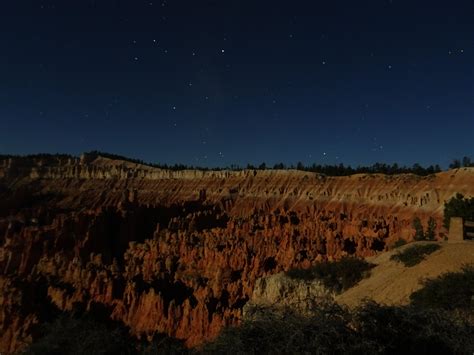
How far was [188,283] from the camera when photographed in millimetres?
38281

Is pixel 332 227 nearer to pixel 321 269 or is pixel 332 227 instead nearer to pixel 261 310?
pixel 321 269

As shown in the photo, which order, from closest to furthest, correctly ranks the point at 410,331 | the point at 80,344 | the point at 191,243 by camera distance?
the point at 410,331 < the point at 80,344 < the point at 191,243

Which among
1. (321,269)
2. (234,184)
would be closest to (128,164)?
(234,184)

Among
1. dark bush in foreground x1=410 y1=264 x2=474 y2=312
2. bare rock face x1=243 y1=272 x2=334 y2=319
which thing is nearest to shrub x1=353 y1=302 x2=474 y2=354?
dark bush in foreground x1=410 y1=264 x2=474 y2=312

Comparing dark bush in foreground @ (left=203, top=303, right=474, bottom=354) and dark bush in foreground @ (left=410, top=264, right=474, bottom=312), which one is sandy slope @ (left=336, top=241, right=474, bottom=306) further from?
dark bush in foreground @ (left=203, top=303, right=474, bottom=354)

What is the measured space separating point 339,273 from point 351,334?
1529 centimetres

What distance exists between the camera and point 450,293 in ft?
45.5

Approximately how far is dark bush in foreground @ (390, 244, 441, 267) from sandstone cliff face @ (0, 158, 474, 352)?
12358mm

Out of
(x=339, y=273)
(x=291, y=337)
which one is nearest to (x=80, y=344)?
(x=291, y=337)

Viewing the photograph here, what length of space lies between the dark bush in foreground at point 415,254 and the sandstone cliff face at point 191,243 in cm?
1236

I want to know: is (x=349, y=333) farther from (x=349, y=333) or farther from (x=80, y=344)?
(x=80, y=344)

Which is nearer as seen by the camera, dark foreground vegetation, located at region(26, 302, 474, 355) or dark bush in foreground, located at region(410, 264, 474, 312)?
dark foreground vegetation, located at region(26, 302, 474, 355)

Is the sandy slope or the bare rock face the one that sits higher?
the sandy slope

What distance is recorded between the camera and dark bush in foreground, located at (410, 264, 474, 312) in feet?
43.9
